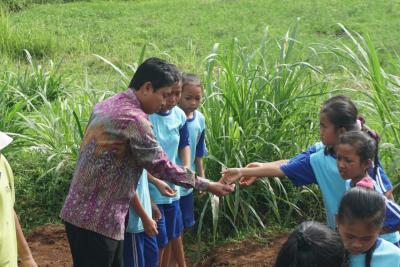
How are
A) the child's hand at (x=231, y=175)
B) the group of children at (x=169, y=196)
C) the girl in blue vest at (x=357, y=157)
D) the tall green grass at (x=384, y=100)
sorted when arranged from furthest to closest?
the tall green grass at (x=384, y=100), the child's hand at (x=231, y=175), the group of children at (x=169, y=196), the girl in blue vest at (x=357, y=157)

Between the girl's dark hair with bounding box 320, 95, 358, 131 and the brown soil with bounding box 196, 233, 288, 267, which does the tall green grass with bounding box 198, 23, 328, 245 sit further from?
the girl's dark hair with bounding box 320, 95, 358, 131

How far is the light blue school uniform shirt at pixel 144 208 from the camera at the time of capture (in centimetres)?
377

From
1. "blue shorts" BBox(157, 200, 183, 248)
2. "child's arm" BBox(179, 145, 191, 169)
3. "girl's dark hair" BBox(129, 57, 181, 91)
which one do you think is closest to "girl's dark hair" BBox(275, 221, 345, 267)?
"girl's dark hair" BBox(129, 57, 181, 91)

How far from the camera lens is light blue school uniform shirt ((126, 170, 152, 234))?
3.77 meters

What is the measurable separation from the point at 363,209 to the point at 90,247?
1.43m

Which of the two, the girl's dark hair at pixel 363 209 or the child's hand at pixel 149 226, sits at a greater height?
the girl's dark hair at pixel 363 209

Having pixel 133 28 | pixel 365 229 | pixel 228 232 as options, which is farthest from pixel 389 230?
pixel 133 28

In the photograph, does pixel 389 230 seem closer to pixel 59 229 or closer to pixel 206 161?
pixel 206 161

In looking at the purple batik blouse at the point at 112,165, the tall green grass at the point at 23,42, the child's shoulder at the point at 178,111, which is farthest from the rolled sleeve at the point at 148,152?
the tall green grass at the point at 23,42

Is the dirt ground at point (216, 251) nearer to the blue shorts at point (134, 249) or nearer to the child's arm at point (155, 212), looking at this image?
the child's arm at point (155, 212)

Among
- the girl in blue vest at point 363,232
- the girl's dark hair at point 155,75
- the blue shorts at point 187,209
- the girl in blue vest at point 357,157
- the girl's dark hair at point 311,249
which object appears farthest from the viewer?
the blue shorts at point 187,209

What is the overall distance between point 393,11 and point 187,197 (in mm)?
8791

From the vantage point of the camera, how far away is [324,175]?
3506 mm

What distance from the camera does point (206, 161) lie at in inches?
205
